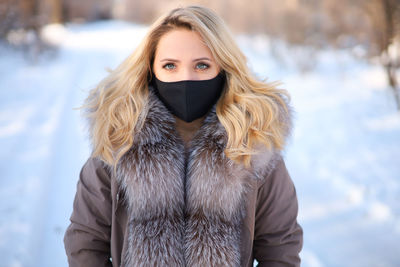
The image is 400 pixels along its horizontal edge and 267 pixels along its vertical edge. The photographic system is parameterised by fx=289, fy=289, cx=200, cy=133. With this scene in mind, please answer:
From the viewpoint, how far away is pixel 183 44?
4.88 feet

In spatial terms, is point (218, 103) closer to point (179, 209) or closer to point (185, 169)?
point (185, 169)

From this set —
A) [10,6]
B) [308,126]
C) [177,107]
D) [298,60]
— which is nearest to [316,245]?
[177,107]

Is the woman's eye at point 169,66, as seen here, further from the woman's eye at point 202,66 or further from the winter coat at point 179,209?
the winter coat at point 179,209

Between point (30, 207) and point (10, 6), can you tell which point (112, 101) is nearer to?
point (30, 207)

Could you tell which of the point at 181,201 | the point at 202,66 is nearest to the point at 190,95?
the point at 202,66

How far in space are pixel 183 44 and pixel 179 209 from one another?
2.77ft

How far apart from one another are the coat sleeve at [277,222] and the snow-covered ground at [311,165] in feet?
2.20

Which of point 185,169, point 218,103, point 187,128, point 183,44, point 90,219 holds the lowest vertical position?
point 90,219

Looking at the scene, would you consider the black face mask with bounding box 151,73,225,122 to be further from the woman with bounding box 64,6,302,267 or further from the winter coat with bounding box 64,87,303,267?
the winter coat with bounding box 64,87,303,267

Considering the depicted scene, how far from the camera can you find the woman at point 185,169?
4.63ft

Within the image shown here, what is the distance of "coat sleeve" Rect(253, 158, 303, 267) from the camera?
148 centimetres

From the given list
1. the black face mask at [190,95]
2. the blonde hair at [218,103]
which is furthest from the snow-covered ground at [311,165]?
the black face mask at [190,95]

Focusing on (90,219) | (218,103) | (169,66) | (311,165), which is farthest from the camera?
(311,165)

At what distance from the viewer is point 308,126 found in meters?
5.12
